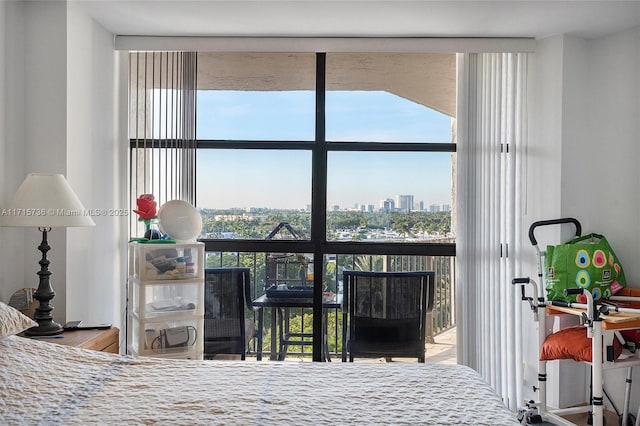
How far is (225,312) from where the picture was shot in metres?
3.85

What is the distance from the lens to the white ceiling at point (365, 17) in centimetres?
306

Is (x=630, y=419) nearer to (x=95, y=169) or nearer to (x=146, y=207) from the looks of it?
(x=146, y=207)

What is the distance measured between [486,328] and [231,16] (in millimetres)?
2591

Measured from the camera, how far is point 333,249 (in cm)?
392

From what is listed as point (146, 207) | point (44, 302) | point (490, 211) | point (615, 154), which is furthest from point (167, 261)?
point (615, 154)

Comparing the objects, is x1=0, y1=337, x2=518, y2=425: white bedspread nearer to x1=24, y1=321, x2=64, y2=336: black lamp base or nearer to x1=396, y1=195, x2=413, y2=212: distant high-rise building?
x1=24, y1=321, x2=64, y2=336: black lamp base

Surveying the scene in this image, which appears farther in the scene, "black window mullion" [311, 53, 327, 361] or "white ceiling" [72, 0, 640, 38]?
"black window mullion" [311, 53, 327, 361]

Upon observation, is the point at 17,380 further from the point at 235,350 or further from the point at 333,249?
the point at 333,249

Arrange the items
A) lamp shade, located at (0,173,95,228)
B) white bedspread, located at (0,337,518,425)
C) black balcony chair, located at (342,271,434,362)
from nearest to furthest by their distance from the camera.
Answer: white bedspread, located at (0,337,518,425) → lamp shade, located at (0,173,95,228) → black balcony chair, located at (342,271,434,362)

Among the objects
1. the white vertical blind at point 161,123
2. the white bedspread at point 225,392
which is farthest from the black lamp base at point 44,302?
the white vertical blind at point 161,123

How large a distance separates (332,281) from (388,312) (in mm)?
475

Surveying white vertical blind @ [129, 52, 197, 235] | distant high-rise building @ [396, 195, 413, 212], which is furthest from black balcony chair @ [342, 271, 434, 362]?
white vertical blind @ [129, 52, 197, 235]

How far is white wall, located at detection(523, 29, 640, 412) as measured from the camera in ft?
11.6

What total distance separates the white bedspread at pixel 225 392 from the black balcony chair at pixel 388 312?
147 centimetres
